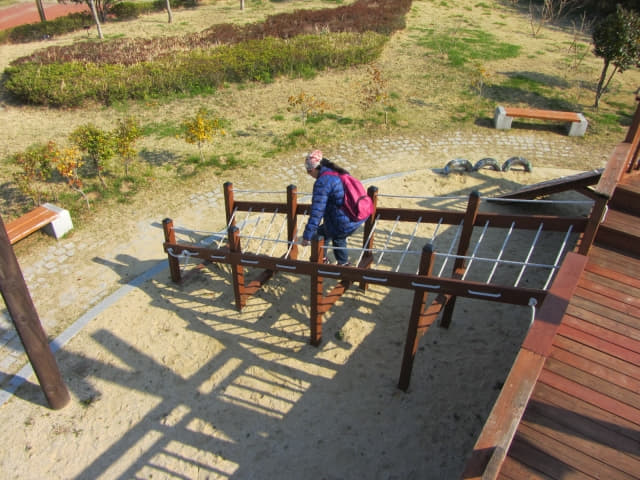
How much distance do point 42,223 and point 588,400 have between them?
24.7ft

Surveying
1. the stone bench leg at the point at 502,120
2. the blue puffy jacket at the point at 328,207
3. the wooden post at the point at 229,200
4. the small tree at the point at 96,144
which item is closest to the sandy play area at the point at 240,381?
the wooden post at the point at 229,200

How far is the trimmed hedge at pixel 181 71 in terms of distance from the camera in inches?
494

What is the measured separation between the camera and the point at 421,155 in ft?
34.4

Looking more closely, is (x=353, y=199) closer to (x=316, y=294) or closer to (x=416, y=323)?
(x=316, y=294)

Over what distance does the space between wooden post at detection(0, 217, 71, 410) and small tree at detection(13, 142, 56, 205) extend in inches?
178

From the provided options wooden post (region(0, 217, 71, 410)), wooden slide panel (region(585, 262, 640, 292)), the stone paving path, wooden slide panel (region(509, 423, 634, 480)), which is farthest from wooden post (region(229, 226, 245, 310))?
wooden slide panel (region(585, 262, 640, 292))

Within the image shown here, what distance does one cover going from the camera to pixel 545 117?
1140 cm

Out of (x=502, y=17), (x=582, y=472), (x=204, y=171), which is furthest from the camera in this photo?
(x=502, y=17)

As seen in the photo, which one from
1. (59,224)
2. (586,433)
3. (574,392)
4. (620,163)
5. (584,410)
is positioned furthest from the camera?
(59,224)

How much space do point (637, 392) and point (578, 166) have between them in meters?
Answer: 7.76

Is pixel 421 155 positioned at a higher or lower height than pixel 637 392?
lower

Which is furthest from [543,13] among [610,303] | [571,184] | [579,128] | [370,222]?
[610,303]

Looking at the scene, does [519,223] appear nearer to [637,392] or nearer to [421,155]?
[637,392]

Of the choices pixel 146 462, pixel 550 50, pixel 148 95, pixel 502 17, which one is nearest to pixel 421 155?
pixel 148 95
